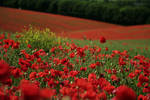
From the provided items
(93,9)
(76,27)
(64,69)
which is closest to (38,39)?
(64,69)

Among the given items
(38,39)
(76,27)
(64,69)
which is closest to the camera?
(64,69)

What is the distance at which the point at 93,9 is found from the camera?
2714 centimetres

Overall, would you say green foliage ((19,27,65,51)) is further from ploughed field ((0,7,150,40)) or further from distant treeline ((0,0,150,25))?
distant treeline ((0,0,150,25))

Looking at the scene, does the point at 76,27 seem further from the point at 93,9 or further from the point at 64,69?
the point at 64,69

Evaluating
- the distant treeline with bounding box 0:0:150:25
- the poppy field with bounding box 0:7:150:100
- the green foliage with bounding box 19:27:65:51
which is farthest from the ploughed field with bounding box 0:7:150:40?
the green foliage with bounding box 19:27:65:51

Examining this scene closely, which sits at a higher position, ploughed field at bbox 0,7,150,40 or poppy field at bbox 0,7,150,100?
poppy field at bbox 0,7,150,100

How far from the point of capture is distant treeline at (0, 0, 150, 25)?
2638 centimetres

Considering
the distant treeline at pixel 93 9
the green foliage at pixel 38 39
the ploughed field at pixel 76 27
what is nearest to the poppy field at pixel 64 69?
the green foliage at pixel 38 39

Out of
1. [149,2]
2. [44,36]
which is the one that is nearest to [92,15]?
[149,2]

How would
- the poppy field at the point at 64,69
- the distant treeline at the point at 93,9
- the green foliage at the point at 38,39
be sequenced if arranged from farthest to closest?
the distant treeline at the point at 93,9 → the green foliage at the point at 38,39 → the poppy field at the point at 64,69

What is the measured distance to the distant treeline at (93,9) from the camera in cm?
2638

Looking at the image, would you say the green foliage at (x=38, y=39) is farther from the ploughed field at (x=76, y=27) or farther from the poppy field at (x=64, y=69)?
the ploughed field at (x=76, y=27)

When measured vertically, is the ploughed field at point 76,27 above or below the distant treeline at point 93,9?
below

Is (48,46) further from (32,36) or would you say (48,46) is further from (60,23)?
(60,23)
